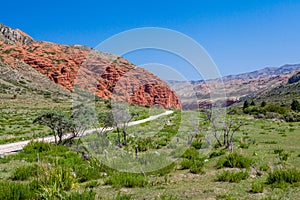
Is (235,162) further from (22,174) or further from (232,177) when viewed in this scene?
(22,174)

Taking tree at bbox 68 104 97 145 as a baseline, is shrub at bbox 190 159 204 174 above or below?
below

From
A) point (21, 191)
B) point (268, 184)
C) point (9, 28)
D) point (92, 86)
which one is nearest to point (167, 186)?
point (268, 184)

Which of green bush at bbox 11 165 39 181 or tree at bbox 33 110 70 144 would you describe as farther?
tree at bbox 33 110 70 144

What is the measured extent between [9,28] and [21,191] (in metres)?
164

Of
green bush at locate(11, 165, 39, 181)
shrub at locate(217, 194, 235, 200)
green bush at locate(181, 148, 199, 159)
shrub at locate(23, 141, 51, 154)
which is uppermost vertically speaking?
shrub at locate(23, 141, 51, 154)

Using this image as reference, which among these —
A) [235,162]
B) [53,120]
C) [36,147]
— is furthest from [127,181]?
[53,120]

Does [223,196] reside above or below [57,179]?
below

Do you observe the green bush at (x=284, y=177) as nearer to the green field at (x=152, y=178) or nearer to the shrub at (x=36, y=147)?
the green field at (x=152, y=178)

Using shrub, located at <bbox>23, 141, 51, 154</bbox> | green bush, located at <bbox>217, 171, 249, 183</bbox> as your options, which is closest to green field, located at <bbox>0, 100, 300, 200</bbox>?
green bush, located at <bbox>217, 171, 249, 183</bbox>

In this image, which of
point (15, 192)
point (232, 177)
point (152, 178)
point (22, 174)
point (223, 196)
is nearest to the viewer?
point (15, 192)

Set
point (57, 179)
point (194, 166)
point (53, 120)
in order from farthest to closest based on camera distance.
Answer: point (53, 120) < point (194, 166) < point (57, 179)

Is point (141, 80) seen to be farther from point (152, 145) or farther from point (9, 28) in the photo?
point (9, 28)

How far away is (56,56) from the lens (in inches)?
5832

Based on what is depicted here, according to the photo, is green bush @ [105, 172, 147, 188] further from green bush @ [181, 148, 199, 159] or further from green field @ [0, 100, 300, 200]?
green bush @ [181, 148, 199, 159]
